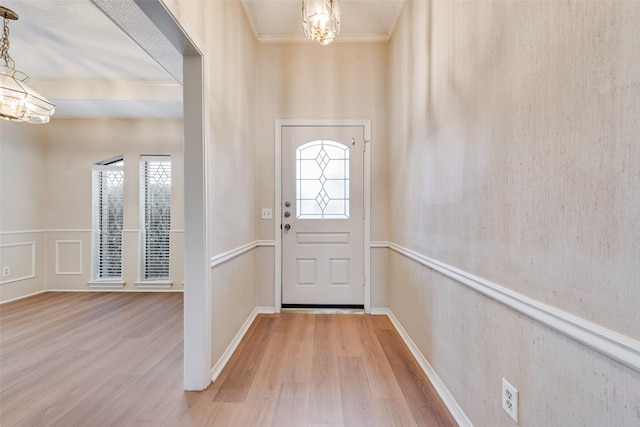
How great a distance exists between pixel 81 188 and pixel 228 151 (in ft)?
11.3

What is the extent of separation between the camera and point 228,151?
2344 mm

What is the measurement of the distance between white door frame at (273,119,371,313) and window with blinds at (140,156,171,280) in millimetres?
2050

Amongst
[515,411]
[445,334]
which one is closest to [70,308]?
[445,334]

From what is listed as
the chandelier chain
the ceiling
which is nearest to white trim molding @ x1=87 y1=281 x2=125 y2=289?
the ceiling

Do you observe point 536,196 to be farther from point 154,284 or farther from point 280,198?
point 154,284

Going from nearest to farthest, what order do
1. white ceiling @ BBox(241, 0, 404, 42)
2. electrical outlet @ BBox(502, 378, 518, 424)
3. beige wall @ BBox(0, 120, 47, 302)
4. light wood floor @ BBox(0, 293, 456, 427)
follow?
1. electrical outlet @ BBox(502, 378, 518, 424)
2. light wood floor @ BBox(0, 293, 456, 427)
3. white ceiling @ BBox(241, 0, 404, 42)
4. beige wall @ BBox(0, 120, 47, 302)

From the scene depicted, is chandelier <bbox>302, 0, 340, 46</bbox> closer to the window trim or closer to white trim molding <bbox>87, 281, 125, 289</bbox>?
the window trim

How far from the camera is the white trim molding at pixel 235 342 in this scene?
6.61 ft

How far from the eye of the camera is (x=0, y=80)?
8.30 feet

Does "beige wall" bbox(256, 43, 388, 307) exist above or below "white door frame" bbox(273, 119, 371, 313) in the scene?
above

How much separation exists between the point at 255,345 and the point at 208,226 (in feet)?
3.93

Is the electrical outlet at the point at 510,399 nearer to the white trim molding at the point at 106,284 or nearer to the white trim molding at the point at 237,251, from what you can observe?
the white trim molding at the point at 237,251

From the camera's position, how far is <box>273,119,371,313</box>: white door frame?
325 cm

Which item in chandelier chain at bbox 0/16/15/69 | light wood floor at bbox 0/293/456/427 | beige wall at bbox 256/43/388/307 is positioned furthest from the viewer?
beige wall at bbox 256/43/388/307
